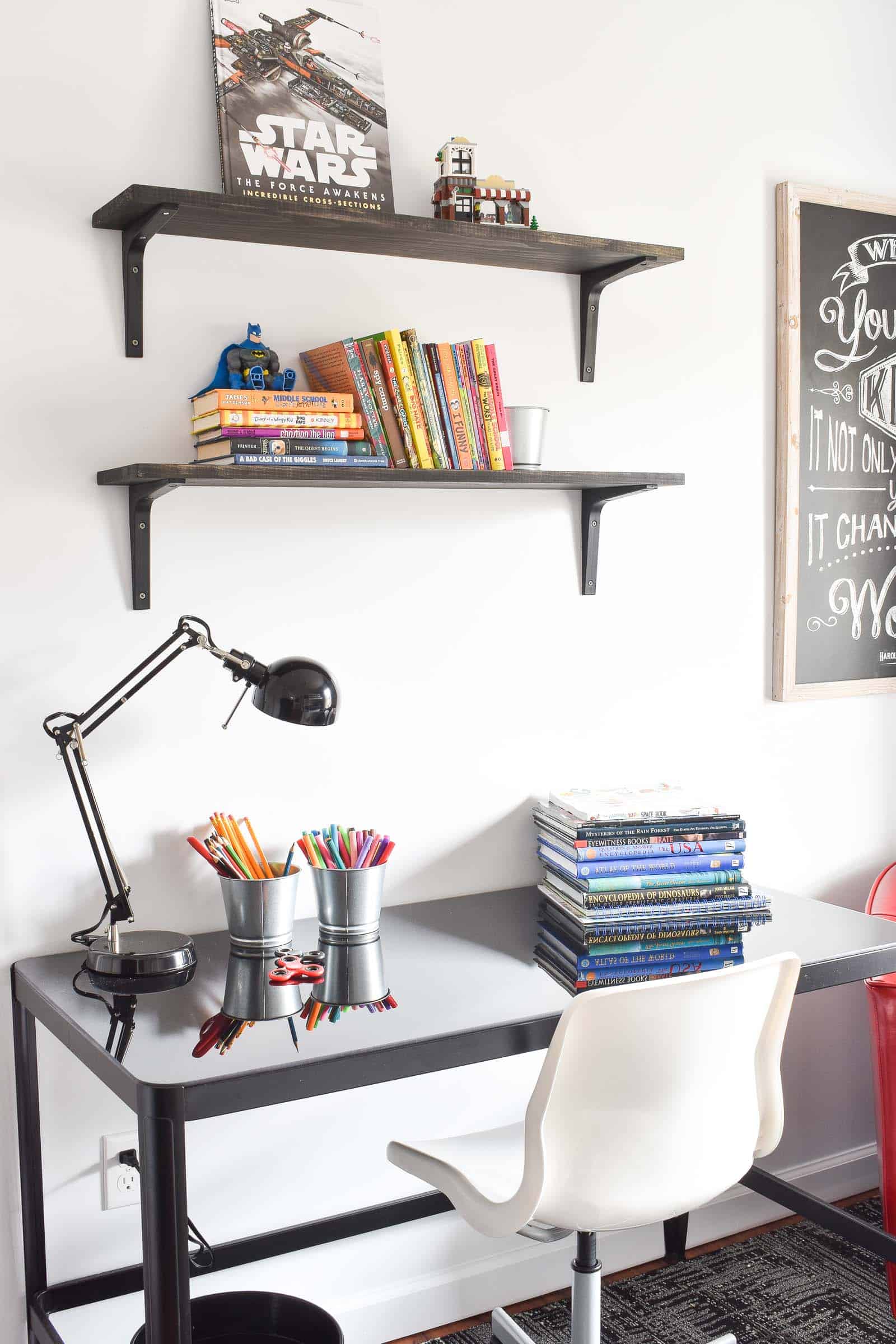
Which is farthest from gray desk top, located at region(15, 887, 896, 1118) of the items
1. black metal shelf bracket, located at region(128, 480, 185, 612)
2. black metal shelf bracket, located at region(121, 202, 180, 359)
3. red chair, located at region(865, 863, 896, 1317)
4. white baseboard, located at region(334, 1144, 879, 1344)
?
black metal shelf bracket, located at region(121, 202, 180, 359)

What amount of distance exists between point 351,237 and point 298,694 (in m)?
0.75

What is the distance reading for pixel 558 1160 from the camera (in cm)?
150

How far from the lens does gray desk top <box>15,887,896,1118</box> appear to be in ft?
4.64

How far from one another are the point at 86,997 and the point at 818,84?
2218 mm

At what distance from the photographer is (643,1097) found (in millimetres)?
1496

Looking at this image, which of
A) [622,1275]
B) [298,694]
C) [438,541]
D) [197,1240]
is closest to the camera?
[298,694]

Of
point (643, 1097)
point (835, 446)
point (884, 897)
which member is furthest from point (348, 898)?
point (835, 446)

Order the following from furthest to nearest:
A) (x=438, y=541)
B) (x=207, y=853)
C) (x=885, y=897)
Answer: (x=885, y=897) → (x=438, y=541) → (x=207, y=853)

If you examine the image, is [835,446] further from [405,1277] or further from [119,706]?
[405,1277]

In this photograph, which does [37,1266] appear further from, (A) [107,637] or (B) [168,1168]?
(A) [107,637]

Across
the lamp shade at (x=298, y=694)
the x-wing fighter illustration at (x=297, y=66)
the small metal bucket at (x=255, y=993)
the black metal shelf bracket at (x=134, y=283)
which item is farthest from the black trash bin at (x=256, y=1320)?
the x-wing fighter illustration at (x=297, y=66)

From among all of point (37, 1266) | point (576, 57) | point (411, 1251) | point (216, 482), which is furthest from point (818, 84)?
point (37, 1266)

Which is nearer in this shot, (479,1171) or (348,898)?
(479,1171)

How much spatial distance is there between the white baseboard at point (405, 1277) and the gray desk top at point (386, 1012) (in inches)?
23.3
